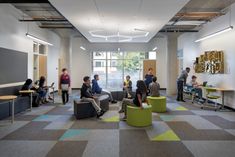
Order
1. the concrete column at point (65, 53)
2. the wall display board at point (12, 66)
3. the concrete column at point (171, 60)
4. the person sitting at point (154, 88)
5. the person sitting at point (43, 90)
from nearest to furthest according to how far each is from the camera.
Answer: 1. the wall display board at point (12, 66)
2. the person sitting at point (154, 88)
3. the person sitting at point (43, 90)
4. the concrete column at point (171, 60)
5. the concrete column at point (65, 53)

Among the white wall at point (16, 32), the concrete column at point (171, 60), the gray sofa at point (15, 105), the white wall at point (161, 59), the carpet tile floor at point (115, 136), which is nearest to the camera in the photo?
the carpet tile floor at point (115, 136)

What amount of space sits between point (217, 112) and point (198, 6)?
159 inches

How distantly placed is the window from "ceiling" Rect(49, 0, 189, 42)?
22.1 ft

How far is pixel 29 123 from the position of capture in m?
5.77

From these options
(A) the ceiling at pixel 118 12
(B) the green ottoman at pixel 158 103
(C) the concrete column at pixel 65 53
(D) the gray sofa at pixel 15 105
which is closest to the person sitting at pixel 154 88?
(B) the green ottoman at pixel 158 103

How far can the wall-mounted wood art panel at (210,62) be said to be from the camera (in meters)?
8.34

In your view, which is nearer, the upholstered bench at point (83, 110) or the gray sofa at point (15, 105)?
the gray sofa at point (15, 105)

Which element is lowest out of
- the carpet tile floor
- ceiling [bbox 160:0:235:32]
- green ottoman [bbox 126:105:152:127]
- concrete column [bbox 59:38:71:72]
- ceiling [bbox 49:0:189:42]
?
the carpet tile floor

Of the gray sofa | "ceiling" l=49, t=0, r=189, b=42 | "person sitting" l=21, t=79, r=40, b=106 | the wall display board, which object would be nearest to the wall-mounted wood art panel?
"ceiling" l=49, t=0, r=189, b=42

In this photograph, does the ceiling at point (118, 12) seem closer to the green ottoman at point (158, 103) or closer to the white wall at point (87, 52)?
the green ottoman at point (158, 103)

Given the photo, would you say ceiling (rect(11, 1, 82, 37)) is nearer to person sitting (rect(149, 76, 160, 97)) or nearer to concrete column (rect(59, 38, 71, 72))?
concrete column (rect(59, 38, 71, 72))

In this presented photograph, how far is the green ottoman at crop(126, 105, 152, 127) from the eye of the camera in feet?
17.6

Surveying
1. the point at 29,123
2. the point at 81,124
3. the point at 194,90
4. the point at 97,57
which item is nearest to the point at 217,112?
the point at 194,90

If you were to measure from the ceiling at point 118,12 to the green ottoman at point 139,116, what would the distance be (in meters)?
2.95
